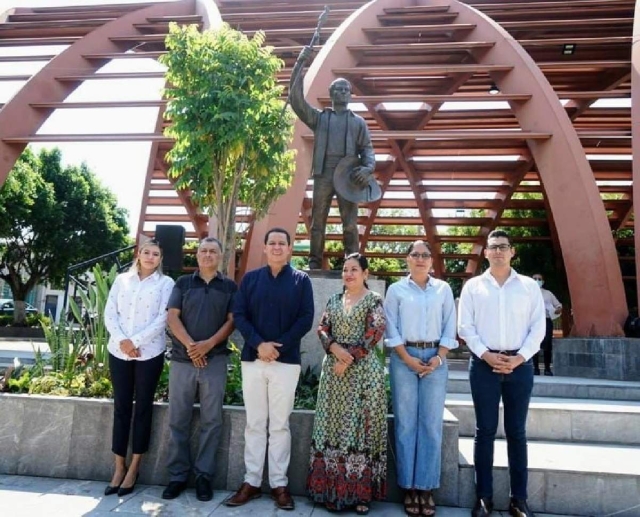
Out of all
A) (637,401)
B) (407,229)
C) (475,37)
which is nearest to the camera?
(637,401)

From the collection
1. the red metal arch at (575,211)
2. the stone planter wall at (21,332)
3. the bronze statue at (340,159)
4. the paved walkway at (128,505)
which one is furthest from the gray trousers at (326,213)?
→ the stone planter wall at (21,332)

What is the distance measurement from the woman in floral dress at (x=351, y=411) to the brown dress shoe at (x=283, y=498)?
16cm

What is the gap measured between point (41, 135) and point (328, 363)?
12.7m

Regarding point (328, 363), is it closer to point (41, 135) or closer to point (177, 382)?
point (177, 382)

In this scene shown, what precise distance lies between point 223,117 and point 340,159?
4.24 feet

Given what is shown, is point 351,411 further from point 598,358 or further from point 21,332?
point 21,332

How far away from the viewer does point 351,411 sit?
145 inches

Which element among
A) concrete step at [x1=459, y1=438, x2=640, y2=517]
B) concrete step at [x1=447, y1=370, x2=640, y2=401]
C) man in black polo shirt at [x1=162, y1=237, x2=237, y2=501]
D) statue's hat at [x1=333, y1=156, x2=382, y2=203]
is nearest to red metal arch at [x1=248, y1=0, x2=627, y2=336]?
concrete step at [x1=447, y1=370, x2=640, y2=401]

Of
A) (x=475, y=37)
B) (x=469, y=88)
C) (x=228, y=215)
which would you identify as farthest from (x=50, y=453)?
(x=469, y=88)

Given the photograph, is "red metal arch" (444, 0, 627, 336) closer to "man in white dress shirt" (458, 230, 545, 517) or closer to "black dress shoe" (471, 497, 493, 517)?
"man in white dress shirt" (458, 230, 545, 517)

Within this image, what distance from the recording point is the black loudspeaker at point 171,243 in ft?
26.1

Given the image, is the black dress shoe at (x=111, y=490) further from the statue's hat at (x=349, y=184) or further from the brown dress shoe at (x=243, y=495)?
the statue's hat at (x=349, y=184)

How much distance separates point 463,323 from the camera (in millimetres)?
3754

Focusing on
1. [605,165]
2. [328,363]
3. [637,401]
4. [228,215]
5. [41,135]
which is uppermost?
[605,165]
